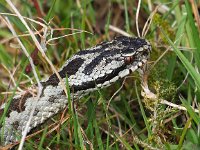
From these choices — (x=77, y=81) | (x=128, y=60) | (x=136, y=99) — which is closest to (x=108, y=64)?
(x=128, y=60)

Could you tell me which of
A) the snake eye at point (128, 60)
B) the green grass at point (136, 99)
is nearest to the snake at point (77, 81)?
the snake eye at point (128, 60)

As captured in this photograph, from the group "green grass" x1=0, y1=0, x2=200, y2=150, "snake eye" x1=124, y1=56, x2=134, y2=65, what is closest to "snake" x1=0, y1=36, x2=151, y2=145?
"snake eye" x1=124, y1=56, x2=134, y2=65

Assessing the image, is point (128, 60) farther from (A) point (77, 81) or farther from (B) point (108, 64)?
(A) point (77, 81)

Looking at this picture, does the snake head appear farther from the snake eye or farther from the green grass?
the green grass

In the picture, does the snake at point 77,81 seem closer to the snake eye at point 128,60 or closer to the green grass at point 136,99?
the snake eye at point 128,60

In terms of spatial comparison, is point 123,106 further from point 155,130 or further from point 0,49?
point 0,49
